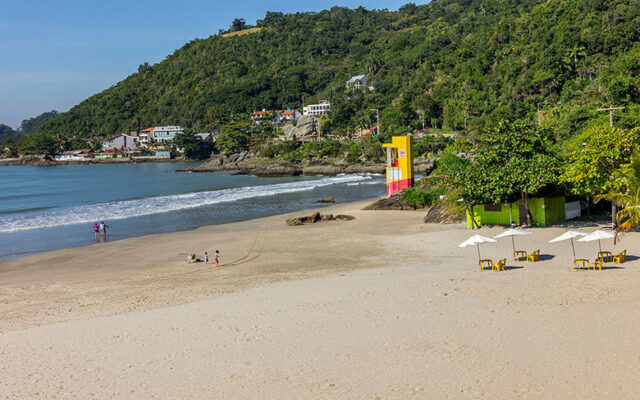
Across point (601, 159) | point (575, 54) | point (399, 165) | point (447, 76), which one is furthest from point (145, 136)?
point (601, 159)

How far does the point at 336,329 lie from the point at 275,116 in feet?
452

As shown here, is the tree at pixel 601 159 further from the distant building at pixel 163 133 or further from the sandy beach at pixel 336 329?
the distant building at pixel 163 133

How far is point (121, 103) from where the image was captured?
198m

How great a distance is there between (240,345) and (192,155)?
12964 centimetres

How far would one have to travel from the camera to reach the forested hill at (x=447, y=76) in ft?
253

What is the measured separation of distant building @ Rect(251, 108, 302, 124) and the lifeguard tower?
10432 centimetres

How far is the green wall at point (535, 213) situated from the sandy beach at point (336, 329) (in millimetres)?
3489

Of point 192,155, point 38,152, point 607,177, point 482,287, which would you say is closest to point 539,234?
point 607,177

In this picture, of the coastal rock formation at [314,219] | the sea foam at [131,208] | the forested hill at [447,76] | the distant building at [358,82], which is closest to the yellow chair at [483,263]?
the coastal rock formation at [314,219]

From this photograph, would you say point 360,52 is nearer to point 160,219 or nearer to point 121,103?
point 121,103

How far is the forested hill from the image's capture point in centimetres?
7700

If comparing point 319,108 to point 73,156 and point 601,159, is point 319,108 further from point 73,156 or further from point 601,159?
point 601,159

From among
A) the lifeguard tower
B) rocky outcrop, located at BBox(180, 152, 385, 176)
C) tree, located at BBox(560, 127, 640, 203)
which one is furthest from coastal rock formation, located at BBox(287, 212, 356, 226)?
rocky outcrop, located at BBox(180, 152, 385, 176)

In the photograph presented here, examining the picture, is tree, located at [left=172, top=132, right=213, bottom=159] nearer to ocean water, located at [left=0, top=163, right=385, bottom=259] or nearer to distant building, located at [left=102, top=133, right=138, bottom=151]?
distant building, located at [left=102, top=133, right=138, bottom=151]
